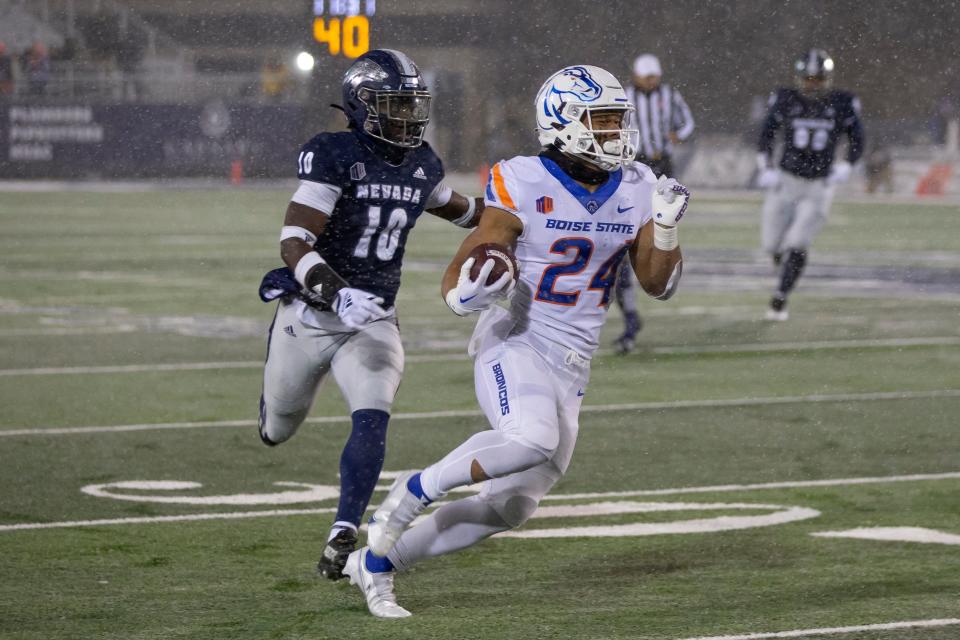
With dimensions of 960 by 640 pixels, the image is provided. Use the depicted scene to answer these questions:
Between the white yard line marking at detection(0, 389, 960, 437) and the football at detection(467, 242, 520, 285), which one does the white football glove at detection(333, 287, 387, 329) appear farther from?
the white yard line marking at detection(0, 389, 960, 437)

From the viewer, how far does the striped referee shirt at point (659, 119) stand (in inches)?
408

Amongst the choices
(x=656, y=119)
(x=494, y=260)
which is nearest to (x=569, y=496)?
(x=494, y=260)

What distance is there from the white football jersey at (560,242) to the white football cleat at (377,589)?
0.72 metres

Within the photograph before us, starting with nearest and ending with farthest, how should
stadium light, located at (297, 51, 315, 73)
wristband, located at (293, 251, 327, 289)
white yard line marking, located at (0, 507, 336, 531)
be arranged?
wristband, located at (293, 251, 327, 289) → white yard line marking, located at (0, 507, 336, 531) → stadium light, located at (297, 51, 315, 73)

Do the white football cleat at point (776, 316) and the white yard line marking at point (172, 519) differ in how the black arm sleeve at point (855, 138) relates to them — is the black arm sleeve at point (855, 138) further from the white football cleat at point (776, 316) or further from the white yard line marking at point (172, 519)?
the white yard line marking at point (172, 519)

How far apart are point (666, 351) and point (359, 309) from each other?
17.5 feet

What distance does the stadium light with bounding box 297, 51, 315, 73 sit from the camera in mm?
27797

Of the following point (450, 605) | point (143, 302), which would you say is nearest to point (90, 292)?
point (143, 302)

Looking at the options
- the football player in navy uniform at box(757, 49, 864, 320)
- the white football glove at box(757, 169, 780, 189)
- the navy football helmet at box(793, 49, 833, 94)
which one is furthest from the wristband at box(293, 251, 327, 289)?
the navy football helmet at box(793, 49, 833, 94)

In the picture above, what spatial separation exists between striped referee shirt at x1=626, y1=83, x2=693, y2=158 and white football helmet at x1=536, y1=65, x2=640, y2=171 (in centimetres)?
601

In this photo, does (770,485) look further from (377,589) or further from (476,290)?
(476,290)

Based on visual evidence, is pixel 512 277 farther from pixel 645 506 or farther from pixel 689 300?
pixel 689 300

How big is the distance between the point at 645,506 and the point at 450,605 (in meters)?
1.45

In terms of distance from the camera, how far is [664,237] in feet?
13.5
